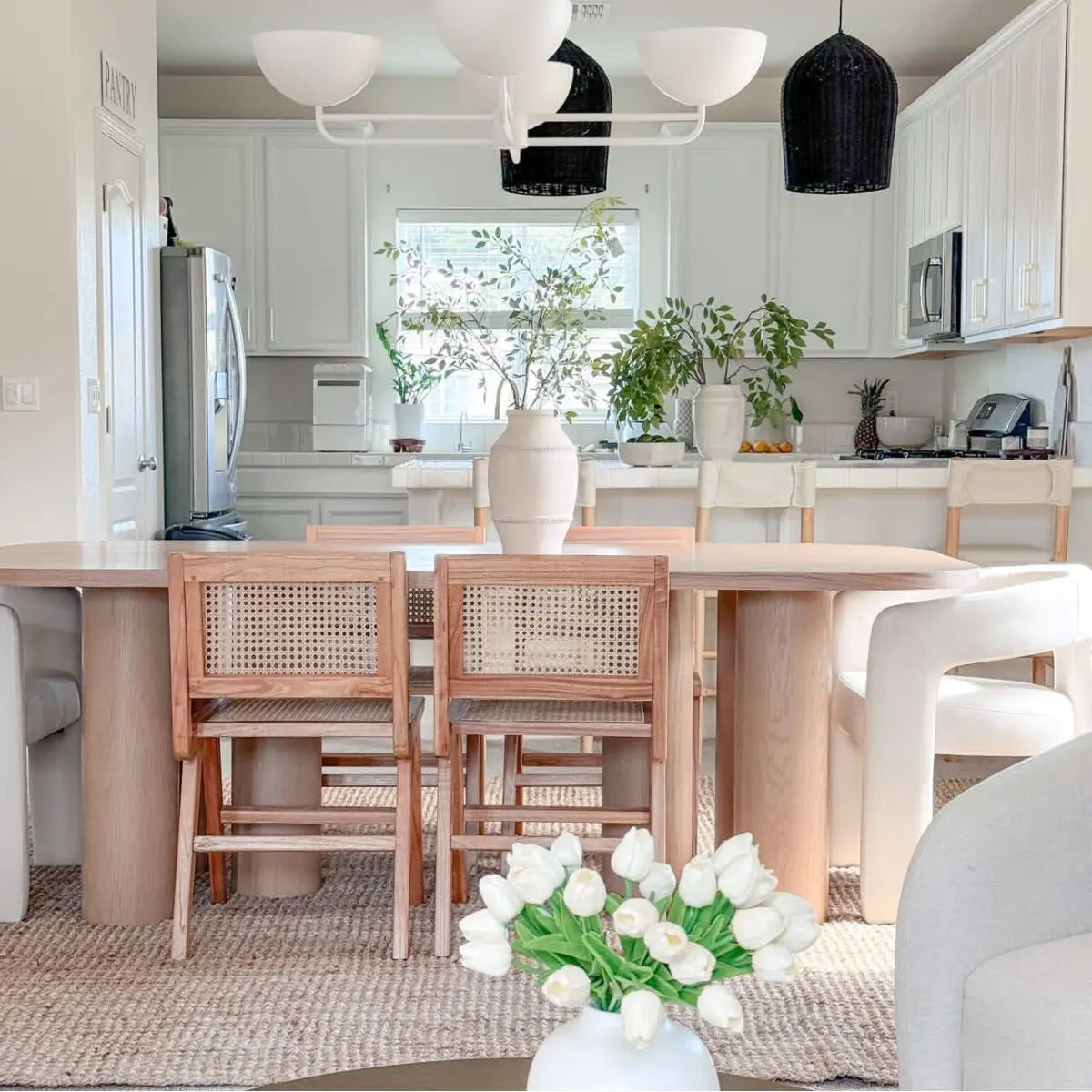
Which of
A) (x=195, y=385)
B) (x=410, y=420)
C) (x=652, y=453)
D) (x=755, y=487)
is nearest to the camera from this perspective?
(x=755, y=487)

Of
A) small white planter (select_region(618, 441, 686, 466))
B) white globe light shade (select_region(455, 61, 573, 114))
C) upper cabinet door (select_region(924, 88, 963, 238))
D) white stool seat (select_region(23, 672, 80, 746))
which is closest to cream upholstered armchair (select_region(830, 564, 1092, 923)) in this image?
white globe light shade (select_region(455, 61, 573, 114))

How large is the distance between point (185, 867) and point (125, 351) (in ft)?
10.2

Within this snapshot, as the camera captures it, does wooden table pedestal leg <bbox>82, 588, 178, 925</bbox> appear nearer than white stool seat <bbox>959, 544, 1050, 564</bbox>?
Yes

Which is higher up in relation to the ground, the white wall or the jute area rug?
the white wall

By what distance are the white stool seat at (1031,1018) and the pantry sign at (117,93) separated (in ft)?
14.9

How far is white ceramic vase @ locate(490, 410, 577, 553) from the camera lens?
308 cm

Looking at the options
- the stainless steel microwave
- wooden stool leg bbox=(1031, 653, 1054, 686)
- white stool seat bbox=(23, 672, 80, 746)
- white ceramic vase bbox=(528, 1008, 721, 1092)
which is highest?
the stainless steel microwave

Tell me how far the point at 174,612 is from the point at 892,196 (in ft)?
17.4

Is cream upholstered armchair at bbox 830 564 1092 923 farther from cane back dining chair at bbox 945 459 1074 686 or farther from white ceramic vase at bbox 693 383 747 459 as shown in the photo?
white ceramic vase at bbox 693 383 747 459

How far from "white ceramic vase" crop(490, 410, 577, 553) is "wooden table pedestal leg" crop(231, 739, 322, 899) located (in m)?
0.62

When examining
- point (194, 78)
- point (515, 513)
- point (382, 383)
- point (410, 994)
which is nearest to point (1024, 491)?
point (515, 513)

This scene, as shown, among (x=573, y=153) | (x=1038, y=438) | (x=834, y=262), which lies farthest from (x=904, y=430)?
(x=573, y=153)

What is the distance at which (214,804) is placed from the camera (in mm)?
3111

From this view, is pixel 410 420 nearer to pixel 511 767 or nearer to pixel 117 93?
pixel 117 93
